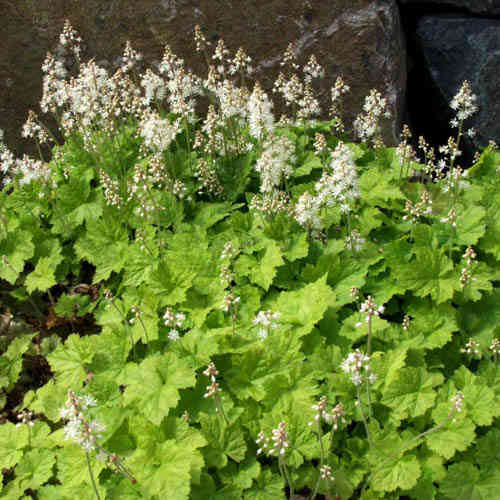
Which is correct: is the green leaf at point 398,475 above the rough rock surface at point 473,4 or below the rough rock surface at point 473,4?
below

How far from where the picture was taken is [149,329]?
3.40 m

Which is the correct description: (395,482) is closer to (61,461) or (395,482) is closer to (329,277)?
(329,277)

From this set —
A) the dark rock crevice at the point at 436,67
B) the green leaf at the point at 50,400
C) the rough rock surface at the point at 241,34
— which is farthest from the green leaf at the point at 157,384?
the dark rock crevice at the point at 436,67

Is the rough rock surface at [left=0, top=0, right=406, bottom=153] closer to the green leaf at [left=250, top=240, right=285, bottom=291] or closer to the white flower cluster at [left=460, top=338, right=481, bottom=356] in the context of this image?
the green leaf at [left=250, top=240, right=285, bottom=291]

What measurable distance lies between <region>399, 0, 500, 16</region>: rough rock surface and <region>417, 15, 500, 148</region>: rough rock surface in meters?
0.12

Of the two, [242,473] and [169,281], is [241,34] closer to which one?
[169,281]

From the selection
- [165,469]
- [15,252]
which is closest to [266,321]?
[165,469]

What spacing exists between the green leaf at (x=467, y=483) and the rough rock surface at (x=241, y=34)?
4.06 meters

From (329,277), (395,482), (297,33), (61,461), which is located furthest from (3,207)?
(395,482)

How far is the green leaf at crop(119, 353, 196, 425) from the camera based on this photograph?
2770 mm

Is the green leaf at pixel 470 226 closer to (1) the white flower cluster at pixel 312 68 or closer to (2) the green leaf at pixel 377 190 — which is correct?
(2) the green leaf at pixel 377 190

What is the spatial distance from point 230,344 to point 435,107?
481 cm

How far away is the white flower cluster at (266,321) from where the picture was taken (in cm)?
296

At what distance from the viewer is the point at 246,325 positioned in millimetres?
3453
